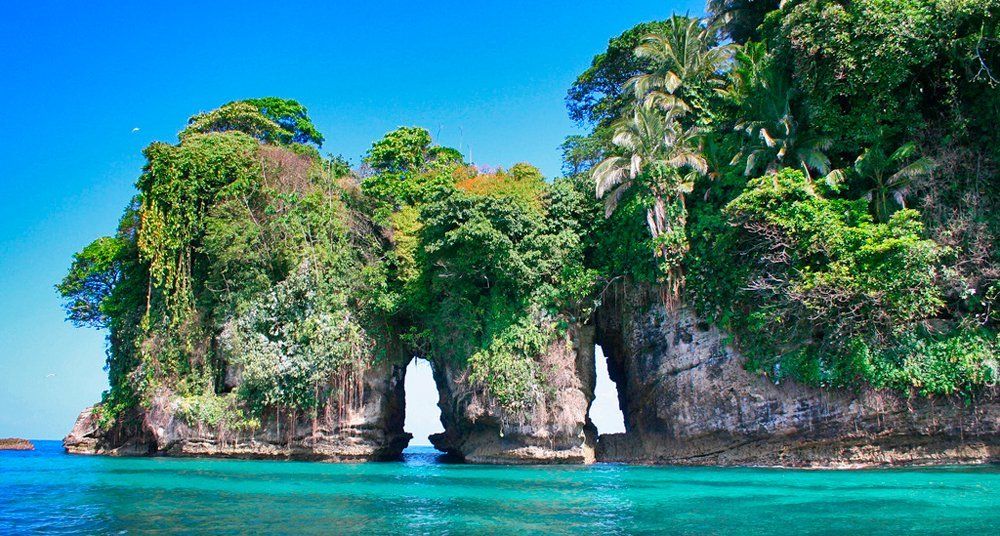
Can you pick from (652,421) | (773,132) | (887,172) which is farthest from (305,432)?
(887,172)

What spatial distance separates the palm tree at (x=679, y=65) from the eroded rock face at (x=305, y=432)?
1358 centimetres

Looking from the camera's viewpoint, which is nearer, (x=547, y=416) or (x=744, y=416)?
(x=744, y=416)

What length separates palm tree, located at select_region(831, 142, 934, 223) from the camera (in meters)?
18.4

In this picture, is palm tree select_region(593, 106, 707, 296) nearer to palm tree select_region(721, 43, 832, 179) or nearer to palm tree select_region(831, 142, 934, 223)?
palm tree select_region(721, 43, 832, 179)

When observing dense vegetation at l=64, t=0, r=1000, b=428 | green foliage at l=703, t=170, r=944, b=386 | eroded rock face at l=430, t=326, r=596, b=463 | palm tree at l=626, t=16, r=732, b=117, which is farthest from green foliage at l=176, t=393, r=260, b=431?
palm tree at l=626, t=16, r=732, b=117

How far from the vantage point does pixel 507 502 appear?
506 inches

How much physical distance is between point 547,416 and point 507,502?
31.3 ft

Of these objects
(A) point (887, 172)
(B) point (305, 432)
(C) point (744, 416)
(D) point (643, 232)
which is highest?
(A) point (887, 172)

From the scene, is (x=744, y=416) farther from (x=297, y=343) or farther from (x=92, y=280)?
(x=92, y=280)

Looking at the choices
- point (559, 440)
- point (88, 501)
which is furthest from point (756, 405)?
point (88, 501)

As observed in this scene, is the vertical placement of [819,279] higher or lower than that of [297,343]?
higher

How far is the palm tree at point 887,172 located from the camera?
60.4 feet

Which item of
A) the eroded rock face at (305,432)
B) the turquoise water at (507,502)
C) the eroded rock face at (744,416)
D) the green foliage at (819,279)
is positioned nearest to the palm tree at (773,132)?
the green foliage at (819,279)

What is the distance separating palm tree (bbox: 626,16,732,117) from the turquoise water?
12373mm
